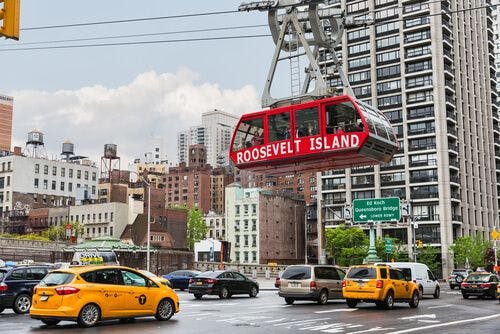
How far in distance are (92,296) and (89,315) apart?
0.51m

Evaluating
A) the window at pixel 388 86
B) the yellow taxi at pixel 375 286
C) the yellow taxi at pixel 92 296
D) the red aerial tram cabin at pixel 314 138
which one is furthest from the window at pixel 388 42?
the yellow taxi at pixel 92 296

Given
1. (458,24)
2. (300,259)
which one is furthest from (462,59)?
(300,259)

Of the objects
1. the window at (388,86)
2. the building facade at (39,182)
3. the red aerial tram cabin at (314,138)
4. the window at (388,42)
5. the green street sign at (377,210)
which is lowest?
the green street sign at (377,210)

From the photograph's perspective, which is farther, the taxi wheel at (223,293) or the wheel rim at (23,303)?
the taxi wheel at (223,293)

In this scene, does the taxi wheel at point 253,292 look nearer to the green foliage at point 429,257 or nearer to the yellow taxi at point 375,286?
the yellow taxi at point 375,286

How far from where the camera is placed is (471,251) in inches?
3706

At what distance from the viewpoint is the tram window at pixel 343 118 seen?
894 inches

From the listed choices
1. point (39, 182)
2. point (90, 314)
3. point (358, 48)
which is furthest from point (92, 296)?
point (39, 182)

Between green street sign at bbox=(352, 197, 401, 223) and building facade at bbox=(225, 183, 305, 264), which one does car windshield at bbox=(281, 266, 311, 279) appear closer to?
green street sign at bbox=(352, 197, 401, 223)

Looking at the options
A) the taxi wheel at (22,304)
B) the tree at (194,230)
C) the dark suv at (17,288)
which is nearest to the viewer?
the dark suv at (17,288)

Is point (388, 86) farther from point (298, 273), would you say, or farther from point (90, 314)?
point (90, 314)

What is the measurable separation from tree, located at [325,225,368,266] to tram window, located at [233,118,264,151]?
7732 cm

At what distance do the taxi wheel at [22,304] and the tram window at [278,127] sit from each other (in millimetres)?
10813

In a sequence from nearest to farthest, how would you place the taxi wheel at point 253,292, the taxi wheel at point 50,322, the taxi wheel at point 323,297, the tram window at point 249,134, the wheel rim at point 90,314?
the wheel rim at point 90,314
the taxi wheel at point 50,322
the tram window at point 249,134
the taxi wheel at point 323,297
the taxi wheel at point 253,292
